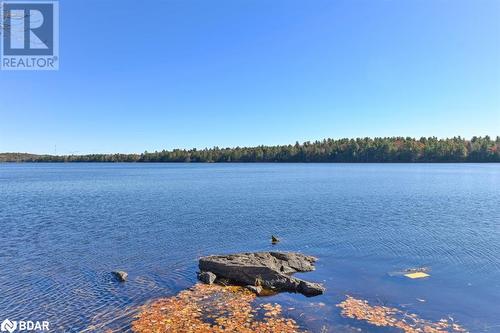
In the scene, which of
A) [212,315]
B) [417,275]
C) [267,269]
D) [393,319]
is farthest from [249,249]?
[393,319]

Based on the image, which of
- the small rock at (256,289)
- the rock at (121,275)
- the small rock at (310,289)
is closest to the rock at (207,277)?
the small rock at (256,289)

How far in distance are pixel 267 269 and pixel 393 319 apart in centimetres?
667

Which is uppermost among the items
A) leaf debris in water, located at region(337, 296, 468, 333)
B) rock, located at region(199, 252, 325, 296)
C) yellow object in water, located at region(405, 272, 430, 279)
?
rock, located at region(199, 252, 325, 296)

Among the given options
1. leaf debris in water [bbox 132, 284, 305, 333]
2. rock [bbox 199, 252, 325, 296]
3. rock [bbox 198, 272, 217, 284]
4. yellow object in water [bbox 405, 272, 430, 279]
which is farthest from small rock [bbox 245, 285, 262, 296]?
yellow object in water [bbox 405, 272, 430, 279]

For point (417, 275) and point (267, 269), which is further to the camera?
point (417, 275)

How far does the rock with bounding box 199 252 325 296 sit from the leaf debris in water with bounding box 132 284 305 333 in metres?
1.47

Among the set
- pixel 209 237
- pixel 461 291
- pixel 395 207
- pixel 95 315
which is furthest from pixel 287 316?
pixel 395 207

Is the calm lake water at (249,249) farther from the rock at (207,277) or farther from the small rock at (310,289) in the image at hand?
the rock at (207,277)

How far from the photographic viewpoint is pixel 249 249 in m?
26.3

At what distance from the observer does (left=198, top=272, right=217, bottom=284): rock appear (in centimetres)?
1900

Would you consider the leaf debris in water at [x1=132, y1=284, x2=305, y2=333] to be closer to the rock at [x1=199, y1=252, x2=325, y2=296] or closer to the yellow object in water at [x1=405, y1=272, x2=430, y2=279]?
the rock at [x1=199, y1=252, x2=325, y2=296]

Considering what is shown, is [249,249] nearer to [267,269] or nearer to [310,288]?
[267,269]

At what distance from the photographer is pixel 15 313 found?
1542 centimetres

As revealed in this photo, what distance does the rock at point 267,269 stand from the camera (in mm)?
18047
